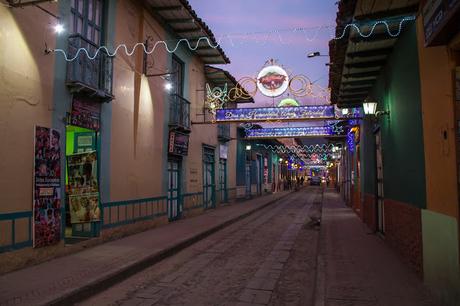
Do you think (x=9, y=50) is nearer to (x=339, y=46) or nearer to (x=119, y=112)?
(x=119, y=112)

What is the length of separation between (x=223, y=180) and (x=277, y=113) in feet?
25.1

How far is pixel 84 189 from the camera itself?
9.66m

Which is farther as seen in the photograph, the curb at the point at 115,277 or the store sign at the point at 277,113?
the store sign at the point at 277,113

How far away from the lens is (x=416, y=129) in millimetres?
6645

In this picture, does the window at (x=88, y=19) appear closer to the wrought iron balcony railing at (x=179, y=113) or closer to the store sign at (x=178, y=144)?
the wrought iron balcony railing at (x=179, y=113)

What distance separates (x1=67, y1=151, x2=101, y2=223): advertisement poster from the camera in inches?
375

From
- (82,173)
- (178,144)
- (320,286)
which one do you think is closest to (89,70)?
(82,173)

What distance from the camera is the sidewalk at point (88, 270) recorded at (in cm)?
589

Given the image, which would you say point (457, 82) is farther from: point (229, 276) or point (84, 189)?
point (84, 189)

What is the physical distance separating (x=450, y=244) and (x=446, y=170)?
35.8 inches

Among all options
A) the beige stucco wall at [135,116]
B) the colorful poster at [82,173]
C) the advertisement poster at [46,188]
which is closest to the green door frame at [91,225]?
the colorful poster at [82,173]

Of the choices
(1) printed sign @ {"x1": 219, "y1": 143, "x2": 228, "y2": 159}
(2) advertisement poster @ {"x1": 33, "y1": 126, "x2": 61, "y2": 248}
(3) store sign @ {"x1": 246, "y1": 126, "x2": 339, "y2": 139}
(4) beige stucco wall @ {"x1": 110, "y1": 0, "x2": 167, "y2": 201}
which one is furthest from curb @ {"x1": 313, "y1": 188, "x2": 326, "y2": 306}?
(3) store sign @ {"x1": 246, "y1": 126, "x2": 339, "y2": 139}

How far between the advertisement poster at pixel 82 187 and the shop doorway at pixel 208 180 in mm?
10124

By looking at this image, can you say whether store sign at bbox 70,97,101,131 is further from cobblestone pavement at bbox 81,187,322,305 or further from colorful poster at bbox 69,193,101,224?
cobblestone pavement at bbox 81,187,322,305
